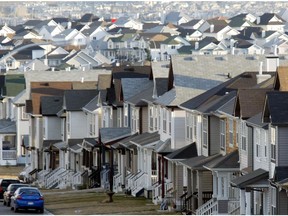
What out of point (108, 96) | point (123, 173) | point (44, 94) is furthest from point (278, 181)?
point (44, 94)

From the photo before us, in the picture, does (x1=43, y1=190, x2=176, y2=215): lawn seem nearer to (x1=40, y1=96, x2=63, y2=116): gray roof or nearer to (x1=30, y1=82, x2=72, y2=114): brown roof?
(x1=40, y1=96, x2=63, y2=116): gray roof

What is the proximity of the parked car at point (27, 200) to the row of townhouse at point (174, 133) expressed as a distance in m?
5.41

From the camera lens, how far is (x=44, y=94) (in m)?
82.6

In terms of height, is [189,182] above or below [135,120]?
above

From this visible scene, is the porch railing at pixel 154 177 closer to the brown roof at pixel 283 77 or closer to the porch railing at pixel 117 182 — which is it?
the porch railing at pixel 117 182

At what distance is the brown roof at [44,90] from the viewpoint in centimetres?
8269

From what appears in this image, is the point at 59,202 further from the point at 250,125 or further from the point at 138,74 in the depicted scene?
the point at 138,74

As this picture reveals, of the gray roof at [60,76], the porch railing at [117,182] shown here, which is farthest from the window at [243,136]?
the gray roof at [60,76]

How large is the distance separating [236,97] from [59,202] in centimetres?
1208

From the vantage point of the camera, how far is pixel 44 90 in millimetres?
83938

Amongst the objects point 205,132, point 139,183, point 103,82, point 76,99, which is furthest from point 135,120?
point 205,132

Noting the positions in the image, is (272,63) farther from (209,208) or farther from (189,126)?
(209,208)

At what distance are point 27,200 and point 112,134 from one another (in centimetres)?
1802

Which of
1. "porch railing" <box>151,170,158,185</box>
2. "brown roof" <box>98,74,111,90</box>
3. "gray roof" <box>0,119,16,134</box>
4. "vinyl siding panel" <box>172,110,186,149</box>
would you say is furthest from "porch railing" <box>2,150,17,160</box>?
"vinyl siding panel" <box>172,110,186,149</box>
